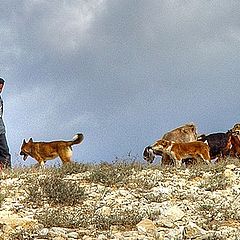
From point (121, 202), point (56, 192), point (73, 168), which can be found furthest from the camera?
point (73, 168)

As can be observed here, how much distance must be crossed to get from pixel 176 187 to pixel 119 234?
301 centimetres

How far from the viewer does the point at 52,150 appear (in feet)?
58.1

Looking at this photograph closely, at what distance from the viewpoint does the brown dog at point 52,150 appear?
17547 millimetres

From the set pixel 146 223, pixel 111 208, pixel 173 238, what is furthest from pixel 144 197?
pixel 173 238

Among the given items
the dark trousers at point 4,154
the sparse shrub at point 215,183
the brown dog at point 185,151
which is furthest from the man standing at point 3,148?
the sparse shrub at point 215,183

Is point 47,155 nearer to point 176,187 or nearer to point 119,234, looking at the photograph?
point 176,187

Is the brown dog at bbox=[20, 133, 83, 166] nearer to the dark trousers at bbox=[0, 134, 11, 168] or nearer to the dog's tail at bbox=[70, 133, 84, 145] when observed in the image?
the dog's tail at bbox=[70, 133, 84, 145]

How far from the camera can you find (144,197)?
432 inches

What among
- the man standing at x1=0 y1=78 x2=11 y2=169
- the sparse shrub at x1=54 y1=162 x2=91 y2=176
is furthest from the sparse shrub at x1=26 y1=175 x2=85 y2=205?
the man standing at x1=0 y1=78 x2=11 y2=169

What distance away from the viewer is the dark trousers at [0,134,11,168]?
1440 centimetres

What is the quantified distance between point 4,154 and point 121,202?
15.7 ft

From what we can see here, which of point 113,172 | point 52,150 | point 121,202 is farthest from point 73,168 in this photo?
point 52,150

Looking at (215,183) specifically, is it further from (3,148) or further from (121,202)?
(3,148)

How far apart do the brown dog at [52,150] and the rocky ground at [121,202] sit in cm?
402
